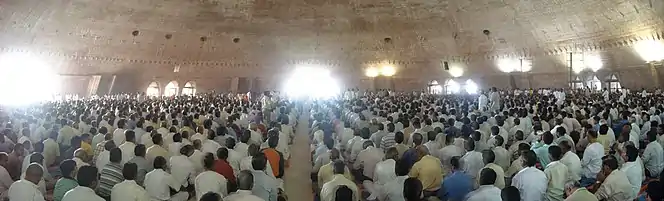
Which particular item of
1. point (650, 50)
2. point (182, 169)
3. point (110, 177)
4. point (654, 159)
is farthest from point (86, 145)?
point (650, 50)

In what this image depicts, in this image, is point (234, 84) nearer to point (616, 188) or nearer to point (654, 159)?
point (654, 159)

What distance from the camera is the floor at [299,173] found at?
8977mm

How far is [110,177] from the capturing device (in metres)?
6.80

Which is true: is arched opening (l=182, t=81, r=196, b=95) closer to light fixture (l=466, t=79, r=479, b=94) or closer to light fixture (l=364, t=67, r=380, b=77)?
light fixture (l=364, t=67, r=380, b=77)

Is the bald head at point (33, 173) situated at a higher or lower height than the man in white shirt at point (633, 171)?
higher

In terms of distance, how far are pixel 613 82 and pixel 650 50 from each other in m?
4.18

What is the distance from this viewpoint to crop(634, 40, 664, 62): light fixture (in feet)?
82.3

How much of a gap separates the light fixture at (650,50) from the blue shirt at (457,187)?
22.7 meters

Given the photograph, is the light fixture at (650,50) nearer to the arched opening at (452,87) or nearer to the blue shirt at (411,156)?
the arched opening at (452,87)

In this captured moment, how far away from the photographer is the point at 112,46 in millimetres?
31547

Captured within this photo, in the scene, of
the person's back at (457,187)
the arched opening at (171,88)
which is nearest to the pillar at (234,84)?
the arched opening at (171,88)

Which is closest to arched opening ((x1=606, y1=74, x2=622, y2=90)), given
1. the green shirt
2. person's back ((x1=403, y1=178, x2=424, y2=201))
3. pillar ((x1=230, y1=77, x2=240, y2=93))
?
pillar ((x1=230, y1=77, x2=240, y2=93))

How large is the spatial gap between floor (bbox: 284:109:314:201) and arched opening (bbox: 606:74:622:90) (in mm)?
20392

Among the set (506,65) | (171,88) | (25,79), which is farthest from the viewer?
(171,88)
